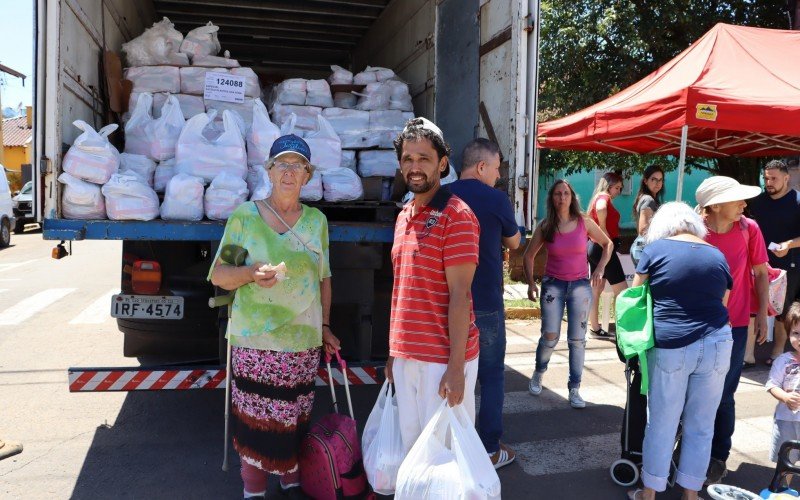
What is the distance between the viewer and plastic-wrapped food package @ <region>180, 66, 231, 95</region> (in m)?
4.45

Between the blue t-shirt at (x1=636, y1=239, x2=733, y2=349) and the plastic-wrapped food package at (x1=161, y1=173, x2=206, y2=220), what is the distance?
2.44m

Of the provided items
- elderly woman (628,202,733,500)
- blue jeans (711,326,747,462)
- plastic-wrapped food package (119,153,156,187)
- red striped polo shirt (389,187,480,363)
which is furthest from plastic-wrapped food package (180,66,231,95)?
blue jeans (711,326,747,462)

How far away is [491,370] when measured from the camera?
3.47m

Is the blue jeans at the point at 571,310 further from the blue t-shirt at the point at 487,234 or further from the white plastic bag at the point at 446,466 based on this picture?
the white plastic bag at the point at 446,466

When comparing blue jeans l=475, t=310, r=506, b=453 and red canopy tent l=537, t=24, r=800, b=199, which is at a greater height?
red canopy tent l=537, t=24, r=800, b=199

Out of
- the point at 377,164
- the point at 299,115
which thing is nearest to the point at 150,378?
the point at 377,164

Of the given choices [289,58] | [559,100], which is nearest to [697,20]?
[559,100]

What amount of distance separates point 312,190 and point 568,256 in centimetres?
190

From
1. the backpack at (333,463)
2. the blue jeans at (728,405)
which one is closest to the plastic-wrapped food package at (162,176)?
the backpack at (333,463)

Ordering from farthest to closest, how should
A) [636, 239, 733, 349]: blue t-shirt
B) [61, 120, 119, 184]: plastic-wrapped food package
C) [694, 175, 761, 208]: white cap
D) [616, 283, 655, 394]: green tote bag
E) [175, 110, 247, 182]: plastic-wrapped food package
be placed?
1. [175, 110, 247, 182]: plastic-wrapped food package
2. [61, 120, 119, 184]: plastic-wrapped food package
3. [694, 175, 761, 208]: white cap
4. [616, 283, 655, 394]: green tote bag
5. [636, 239, 733, 349]: blue t-shirt

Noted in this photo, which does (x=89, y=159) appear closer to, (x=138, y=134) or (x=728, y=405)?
(x=138, y=134)

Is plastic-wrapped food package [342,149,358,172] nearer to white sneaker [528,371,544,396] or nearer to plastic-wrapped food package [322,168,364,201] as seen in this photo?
plastic-wrapped food package [322,168,364,201]

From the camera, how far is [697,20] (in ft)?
36.8

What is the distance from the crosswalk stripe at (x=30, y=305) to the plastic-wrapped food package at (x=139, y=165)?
4782mm
